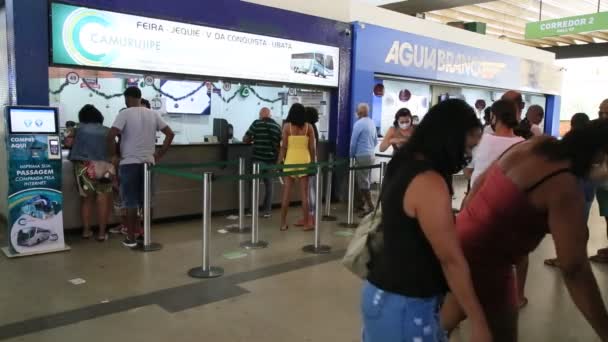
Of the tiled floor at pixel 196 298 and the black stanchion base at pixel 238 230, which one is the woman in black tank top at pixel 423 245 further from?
the black stanchion base at pixel 238 230

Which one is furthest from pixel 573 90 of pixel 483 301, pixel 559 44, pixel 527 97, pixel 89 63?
pixel 483 301

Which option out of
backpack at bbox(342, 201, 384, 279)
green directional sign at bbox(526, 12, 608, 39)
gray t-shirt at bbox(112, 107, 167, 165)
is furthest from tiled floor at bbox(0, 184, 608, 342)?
green directional sign at bbox(526, 12, 608, 39)

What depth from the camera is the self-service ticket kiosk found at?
4.41 meters

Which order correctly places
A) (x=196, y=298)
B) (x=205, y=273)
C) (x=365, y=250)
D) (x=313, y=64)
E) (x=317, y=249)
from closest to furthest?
(x=365, y=250) → (x=196, y=298) → (x=205, y=273) → (x=317, y=249) → (x=313, y=64)

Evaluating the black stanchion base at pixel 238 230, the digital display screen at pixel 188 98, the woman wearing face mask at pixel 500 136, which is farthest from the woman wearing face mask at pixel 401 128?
the digital display screen at pixel 188 98

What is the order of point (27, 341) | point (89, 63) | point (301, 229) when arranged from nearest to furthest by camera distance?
point (27, 341), point (89, 63), point (301, 229)

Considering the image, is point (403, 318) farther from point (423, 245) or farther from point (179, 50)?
point (179, 50)

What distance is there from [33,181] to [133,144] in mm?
928

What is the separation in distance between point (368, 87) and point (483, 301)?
6.46 meters

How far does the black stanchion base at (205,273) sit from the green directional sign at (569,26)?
8.51 m

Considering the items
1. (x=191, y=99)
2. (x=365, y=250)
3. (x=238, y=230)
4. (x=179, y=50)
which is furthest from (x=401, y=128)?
(x=365, y=250)

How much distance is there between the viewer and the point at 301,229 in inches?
233

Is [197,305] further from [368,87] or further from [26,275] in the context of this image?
[368,87]

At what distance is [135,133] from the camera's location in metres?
4.80
